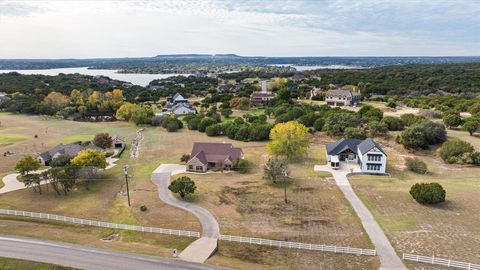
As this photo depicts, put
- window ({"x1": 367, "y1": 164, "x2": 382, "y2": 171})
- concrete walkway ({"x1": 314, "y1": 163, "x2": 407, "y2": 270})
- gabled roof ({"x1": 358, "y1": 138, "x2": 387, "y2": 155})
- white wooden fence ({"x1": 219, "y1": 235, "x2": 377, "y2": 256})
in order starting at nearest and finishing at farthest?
1. concrete walkway ({"x1": 314, "y1": 163, "x2": 407, "y2": 270})
2. white wooden fence ({"x1": 219, "y1": 235, "x2": 377, "y2": 256})
3. gabled roof ({"x1": 358, "y1": 138, "x2": 387, "y2": 155})
4. window ({"x1": 367, "y1": 164, "x2": 382, "y2": 171})

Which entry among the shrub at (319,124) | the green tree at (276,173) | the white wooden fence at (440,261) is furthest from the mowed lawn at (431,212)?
the shrub at (319,124)

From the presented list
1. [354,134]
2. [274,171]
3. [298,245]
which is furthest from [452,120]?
[298,245]

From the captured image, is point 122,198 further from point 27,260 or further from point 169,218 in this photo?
point 27,260

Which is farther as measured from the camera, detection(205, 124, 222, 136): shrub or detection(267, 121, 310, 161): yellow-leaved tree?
detection(205, 124, 222, 136): shrub

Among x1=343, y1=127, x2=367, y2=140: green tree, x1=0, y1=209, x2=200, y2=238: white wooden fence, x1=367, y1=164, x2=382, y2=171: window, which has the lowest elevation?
x1=0, y1=209, x2=200, y2=238: white wooden fence

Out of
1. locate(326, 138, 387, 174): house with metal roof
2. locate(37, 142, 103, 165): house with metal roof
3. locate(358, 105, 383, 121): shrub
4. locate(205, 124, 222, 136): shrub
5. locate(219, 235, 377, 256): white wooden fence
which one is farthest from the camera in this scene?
locate(358, 105, 383, 121): shrub

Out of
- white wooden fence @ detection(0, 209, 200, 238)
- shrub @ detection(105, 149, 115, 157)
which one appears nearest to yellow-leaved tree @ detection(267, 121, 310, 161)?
white wooden fence @ detection(0, 209, 200, 238)

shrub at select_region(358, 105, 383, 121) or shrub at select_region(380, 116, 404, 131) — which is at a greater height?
shrub at select_region(358, 105, 383, 121)

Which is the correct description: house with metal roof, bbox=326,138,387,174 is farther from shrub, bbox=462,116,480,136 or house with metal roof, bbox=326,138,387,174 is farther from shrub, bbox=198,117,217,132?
shrub, bbox=198,117,217,132
